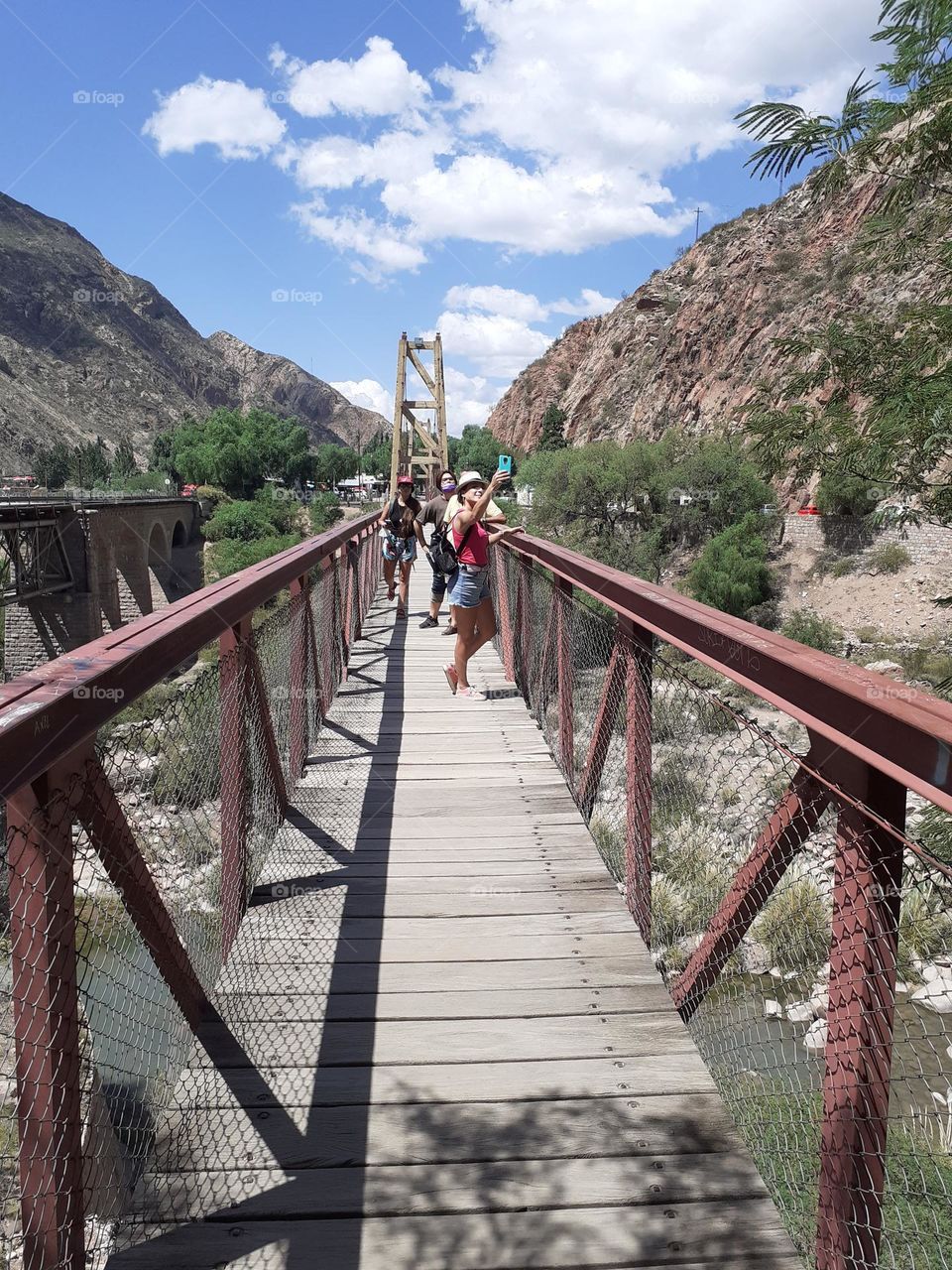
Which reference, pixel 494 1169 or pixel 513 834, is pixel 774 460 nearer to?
pixel 513 834

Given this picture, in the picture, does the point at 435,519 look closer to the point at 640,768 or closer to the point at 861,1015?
the point at 640,768

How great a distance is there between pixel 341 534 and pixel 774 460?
416cm

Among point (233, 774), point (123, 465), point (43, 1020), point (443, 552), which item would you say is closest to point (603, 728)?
point (233, 774)

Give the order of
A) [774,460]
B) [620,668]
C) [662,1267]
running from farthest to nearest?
[774,460], [620,668], [662,1267]

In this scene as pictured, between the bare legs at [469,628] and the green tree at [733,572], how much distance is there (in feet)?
86.4

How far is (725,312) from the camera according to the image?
5784cm

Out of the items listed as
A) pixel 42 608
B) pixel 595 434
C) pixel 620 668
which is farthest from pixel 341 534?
pixel 595 434

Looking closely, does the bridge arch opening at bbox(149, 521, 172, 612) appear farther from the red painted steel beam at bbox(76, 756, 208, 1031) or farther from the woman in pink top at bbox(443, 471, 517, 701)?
the red painted steel beam at bbox(76, 756, 208, 1031)

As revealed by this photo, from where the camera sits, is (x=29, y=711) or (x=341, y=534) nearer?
(x=29, y=711)

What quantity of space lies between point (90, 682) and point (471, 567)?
13.8 ft

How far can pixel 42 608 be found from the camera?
118 ft

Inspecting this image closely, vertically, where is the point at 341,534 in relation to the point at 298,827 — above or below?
above

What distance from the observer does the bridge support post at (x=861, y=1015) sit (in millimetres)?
1473

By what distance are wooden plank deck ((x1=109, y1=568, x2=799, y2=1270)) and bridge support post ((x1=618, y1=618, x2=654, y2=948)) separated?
5.3 inches
